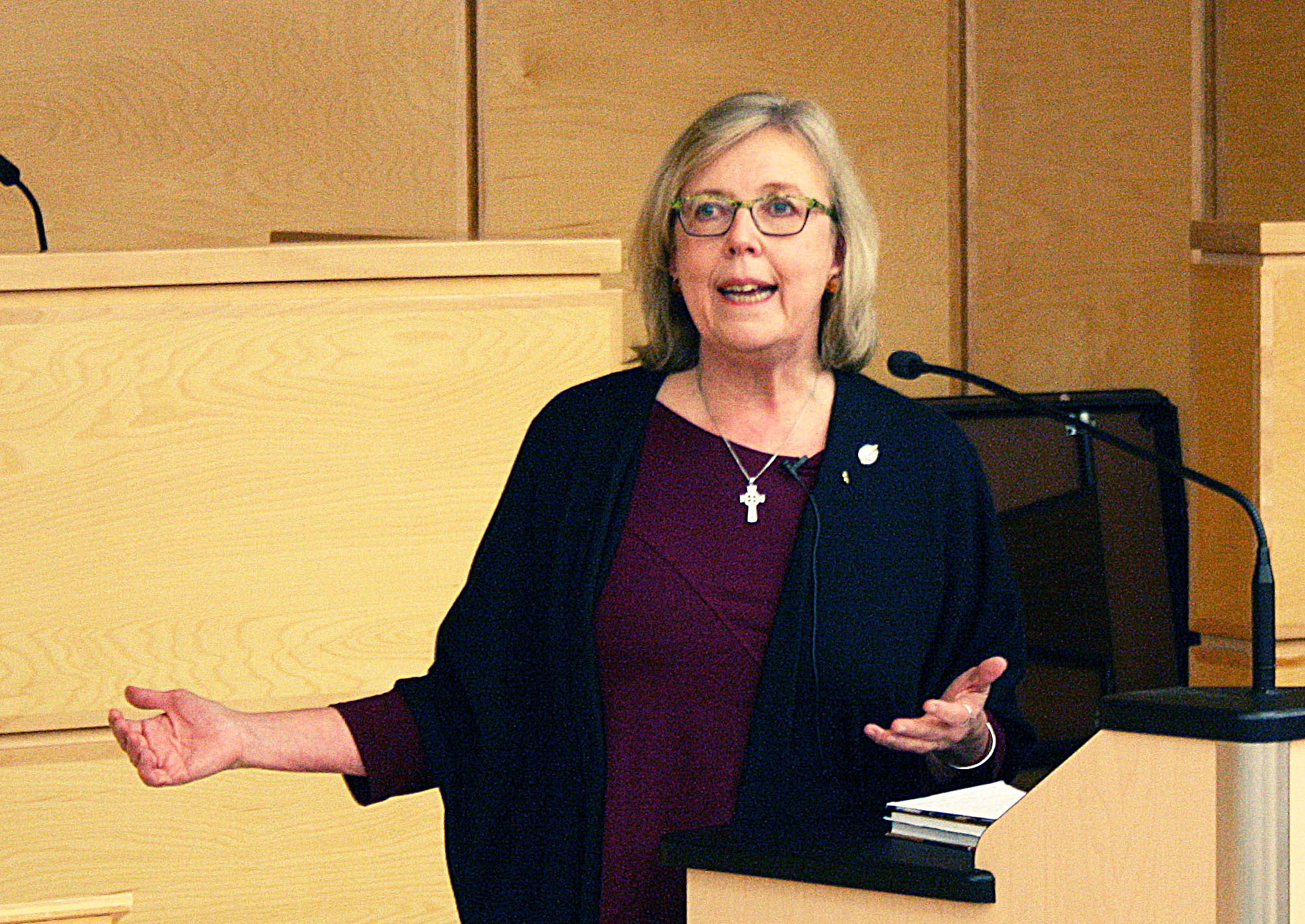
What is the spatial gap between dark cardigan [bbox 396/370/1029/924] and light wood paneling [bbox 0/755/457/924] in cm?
50

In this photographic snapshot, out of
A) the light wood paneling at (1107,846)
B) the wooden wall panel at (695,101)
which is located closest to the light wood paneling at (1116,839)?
the light wood paneling at (1107,846)

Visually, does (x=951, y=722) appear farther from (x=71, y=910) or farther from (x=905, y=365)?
(x=71, y=910)

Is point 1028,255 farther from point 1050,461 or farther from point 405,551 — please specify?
point 405,551

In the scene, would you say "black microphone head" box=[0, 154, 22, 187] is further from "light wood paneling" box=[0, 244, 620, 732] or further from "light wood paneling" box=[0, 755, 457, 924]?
"light wood paneling" box=[0, 755, 457, 924]

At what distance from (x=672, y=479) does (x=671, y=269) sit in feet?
0.72

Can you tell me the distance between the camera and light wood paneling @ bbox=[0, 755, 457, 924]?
251 cm

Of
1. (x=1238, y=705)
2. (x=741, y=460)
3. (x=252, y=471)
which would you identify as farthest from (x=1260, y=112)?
(x=1238, y=705)

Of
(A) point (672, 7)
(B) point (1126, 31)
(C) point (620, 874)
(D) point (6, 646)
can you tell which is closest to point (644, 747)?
(C) point (620, 874)

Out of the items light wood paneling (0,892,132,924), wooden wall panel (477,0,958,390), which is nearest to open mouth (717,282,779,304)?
light wood paneling (0,892,132,924)

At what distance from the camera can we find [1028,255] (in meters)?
4.60

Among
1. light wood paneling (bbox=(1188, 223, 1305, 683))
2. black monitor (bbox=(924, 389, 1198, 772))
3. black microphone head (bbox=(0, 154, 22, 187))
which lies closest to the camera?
black microphone head (bbox=(0, 154, 22, 187))

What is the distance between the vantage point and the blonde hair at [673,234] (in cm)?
207

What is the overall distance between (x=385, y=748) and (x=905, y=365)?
0.65 m

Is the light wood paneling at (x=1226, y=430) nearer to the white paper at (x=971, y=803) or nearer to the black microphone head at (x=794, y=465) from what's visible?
the black microphone head at (x=794, y=465)
